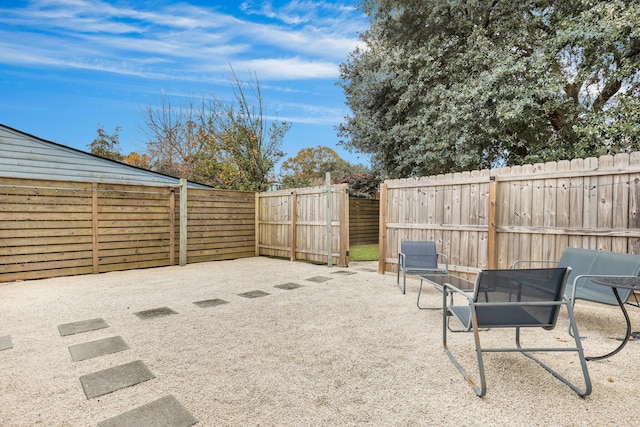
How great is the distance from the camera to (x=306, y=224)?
734cm

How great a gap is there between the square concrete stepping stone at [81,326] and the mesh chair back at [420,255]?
3.80 metres

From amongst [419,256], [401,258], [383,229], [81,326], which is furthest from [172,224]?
[419,256]

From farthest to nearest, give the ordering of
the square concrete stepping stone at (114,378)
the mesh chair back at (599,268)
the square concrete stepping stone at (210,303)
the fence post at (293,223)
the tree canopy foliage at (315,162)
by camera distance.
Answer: the tree canopy foliage at (315,162) < the fence post at (293,223) < the square concrete stepping stone at (210,303) < the mesh chair back at (599,268) < the square concrete stepping stone at (114,378)

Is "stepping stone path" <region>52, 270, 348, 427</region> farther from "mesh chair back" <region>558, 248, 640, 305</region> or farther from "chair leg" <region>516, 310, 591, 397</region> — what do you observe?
"mesh chair back" <region>558, 248, 640, 305</region>

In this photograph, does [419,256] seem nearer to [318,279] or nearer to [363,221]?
[318,279]

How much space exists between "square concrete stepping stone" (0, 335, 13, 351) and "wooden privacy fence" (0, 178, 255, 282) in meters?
3.28

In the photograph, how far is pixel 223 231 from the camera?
7.77 m

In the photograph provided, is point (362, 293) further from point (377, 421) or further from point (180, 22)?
point (180, 22)

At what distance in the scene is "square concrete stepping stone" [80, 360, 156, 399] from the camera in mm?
1938

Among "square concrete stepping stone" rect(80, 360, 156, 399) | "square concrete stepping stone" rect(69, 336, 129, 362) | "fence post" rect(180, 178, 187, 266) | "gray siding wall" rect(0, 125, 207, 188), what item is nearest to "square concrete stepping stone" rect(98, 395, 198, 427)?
"square concrete stepping stone" rect(80, 360, 156, 399)

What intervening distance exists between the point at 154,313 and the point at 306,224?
4.20 m

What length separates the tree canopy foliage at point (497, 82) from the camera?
5.69 m

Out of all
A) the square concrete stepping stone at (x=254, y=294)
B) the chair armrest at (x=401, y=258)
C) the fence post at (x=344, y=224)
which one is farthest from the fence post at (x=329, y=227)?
the square concrete stepping stone at (x=254, y=294)

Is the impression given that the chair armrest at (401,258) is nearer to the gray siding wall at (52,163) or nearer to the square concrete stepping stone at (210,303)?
the square concrete stepping stone at (210,303)
